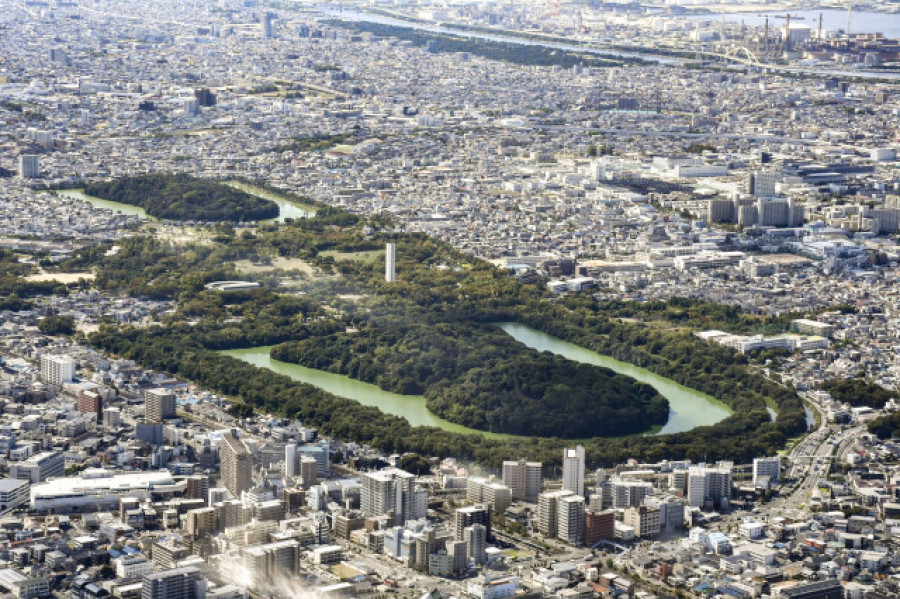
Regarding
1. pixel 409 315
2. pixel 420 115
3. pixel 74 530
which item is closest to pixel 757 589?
pixel 74 530

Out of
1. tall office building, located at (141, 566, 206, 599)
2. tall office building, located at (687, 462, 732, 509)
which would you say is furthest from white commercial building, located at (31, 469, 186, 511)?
tall office building, located at (687, 462, 732, 509)

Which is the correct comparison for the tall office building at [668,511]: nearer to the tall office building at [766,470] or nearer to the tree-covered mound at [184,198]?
the tall office building at [766,470]

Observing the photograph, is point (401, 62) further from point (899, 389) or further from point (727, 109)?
point (899, 389)

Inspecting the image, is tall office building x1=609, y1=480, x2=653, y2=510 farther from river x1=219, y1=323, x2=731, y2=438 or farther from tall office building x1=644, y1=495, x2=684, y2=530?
river x1=219, y1=323, x2=731, y2=438

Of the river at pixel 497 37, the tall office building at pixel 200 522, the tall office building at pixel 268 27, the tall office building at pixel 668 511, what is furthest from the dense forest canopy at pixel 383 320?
the tall office building at pixel 268 27

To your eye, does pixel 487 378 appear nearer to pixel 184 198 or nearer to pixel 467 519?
pixel 467 519
